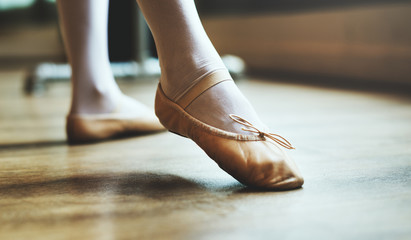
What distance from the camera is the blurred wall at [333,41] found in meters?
1.88

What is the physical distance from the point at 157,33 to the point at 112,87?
12.2 inches

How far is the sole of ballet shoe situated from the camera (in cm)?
85

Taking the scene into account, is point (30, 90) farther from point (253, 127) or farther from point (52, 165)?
point (253, 127)

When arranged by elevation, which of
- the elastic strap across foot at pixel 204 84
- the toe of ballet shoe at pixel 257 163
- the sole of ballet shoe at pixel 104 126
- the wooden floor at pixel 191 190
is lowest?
the sole of ballet shoe at pixel 104 126

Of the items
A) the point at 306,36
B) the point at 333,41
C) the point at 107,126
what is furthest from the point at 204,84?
the point at 306,36

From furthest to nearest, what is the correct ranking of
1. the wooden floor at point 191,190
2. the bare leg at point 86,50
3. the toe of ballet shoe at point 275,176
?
the bare leg at point 86,50, the toe of ballet shoe at point 275,176, the wooden floor at point 191,190

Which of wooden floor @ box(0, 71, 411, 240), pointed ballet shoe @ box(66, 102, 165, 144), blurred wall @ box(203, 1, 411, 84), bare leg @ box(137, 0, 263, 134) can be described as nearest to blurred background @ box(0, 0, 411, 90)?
blurred wall @ box(203, 1, 411, 84)

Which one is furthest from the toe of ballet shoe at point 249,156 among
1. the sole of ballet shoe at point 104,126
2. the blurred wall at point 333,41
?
the blurred wall at point 333,41

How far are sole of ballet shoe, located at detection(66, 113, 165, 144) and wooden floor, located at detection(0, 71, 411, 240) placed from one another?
2 centimetres

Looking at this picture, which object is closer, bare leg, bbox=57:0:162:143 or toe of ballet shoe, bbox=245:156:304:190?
toe of ballet shoe, bbox=245:156:304:190

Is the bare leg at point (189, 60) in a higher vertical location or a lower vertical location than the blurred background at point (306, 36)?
higher

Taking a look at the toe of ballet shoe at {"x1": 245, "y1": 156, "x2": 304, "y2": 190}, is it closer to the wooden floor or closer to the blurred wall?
the wooden floor

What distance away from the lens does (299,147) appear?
772mm

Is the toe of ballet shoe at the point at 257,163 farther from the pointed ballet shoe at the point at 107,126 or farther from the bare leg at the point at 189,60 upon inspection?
the pointed ballet shoe at the point at 107,126
